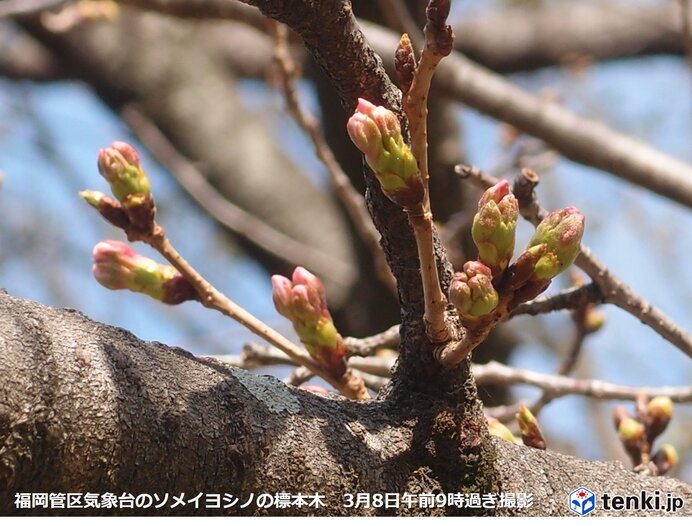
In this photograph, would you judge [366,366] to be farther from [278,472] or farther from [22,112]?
[22,112]

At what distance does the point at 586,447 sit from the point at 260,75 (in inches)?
125

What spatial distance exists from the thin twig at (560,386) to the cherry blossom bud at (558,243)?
72 centimetres

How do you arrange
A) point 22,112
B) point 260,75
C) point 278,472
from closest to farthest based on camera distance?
point 278,472 < point 260,75 < point 22,112

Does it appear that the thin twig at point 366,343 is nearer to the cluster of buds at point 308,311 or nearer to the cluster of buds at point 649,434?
the cluster of buds at point 308,311

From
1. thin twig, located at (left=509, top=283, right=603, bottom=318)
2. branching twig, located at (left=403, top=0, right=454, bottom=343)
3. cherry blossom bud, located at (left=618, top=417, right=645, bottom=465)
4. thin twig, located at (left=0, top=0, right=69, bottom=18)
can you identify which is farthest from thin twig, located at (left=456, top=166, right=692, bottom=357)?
thin twig, located at (left=0, top=0, right=69, bottom=18)

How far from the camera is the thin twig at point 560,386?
1.60 metres

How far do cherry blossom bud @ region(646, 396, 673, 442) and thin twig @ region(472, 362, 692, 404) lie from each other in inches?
7.3

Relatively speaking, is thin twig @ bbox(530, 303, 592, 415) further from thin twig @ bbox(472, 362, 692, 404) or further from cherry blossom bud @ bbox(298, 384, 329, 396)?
cherry blossom bud @ bbox(298, 384, 329, 396)

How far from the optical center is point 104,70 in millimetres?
3596

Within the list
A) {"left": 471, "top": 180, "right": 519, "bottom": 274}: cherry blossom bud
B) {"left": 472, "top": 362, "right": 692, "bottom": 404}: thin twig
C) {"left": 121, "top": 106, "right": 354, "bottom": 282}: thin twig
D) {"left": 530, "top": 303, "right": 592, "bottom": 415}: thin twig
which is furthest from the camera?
{"left": 121, "top": 106, "right": 354, "bottom": 282}: thin twig

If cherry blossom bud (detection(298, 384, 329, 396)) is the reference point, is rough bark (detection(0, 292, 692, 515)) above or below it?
below

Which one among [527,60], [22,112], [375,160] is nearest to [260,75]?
[527,60]

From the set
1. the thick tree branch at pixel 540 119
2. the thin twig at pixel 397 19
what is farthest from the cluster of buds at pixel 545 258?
the thick tree branch at pixel 540 119

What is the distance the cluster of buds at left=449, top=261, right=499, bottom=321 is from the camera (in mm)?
840
